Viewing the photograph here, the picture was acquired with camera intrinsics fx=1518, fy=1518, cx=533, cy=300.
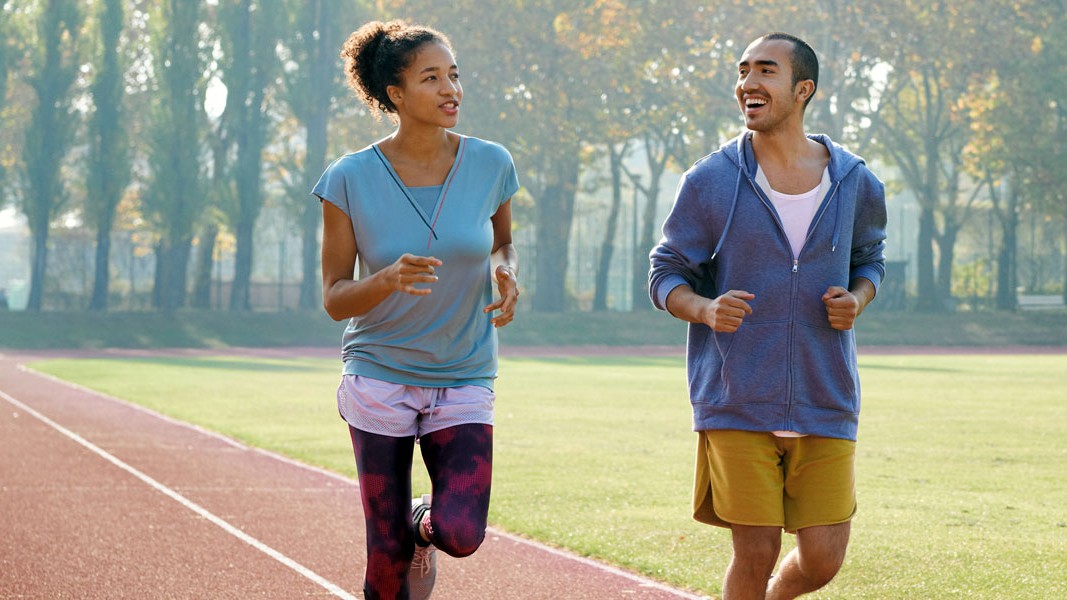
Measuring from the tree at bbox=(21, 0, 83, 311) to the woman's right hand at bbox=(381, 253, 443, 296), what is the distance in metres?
49.2

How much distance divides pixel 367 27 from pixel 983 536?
5449 millimetres

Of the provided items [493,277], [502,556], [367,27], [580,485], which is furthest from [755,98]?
[580,485]

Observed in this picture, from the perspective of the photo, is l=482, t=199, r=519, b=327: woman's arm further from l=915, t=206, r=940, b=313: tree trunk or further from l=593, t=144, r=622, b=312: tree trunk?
l=915, t=206, r=940, b=313: tree trunk

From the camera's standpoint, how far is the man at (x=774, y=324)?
459cm

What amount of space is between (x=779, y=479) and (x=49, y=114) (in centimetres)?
4991

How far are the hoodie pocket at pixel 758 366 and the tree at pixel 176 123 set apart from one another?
4793 centimetres

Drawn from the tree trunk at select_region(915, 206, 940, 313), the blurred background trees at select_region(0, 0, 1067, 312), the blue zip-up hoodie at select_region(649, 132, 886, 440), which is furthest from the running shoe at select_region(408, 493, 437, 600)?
the tree trunk at select_region(915, 206, 940, 313)

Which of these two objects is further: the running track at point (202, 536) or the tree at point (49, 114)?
the tree at point (49, 114)

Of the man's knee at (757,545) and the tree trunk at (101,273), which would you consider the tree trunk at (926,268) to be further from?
the man's knee at (757,545)

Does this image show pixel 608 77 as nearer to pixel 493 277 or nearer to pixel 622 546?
pixel 622 546

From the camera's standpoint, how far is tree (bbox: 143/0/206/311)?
50.3m

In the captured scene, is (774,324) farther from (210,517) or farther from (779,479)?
(210,517)

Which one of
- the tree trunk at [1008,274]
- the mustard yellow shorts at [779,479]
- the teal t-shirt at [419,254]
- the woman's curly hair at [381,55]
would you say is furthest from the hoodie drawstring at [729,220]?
the tree trunk at [1008,274]

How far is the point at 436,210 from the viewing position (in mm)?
4828
